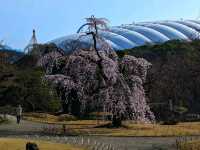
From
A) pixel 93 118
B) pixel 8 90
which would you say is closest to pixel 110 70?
pixel 93 118

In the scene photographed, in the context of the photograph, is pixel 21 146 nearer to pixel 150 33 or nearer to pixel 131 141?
pixel 131 141

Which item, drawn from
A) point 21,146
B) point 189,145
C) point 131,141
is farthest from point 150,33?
point 21,146

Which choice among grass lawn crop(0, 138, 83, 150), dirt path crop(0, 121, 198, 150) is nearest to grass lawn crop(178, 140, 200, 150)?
dirt path crop(0, 121, 198, 150)

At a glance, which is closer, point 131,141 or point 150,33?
point 131,141

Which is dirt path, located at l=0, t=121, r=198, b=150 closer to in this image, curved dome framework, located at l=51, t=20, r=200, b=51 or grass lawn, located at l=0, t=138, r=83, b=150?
grass lawn, located at l=0, t=138, r=83, b=150

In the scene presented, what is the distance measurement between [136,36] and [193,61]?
61688 mm

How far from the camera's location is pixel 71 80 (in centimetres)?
3691

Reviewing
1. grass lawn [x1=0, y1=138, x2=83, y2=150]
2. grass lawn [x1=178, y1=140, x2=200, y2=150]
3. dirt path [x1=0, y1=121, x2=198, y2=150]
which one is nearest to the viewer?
grass lawn [x1=0, y1=138, x2=83, y2=150]

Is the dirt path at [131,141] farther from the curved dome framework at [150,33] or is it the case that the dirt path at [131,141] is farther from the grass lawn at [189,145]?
the curved dome framework at [150,33]

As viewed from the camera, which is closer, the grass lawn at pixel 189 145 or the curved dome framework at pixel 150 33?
the grass lawn at pixel 189 145

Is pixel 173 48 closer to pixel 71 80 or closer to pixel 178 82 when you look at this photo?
pixel 178 82

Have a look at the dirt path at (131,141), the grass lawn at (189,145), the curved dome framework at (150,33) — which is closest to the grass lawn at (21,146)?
the dirt path at (131,141)

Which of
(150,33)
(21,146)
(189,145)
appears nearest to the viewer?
(21,146)

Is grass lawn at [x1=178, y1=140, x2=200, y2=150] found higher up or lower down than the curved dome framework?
lower down
